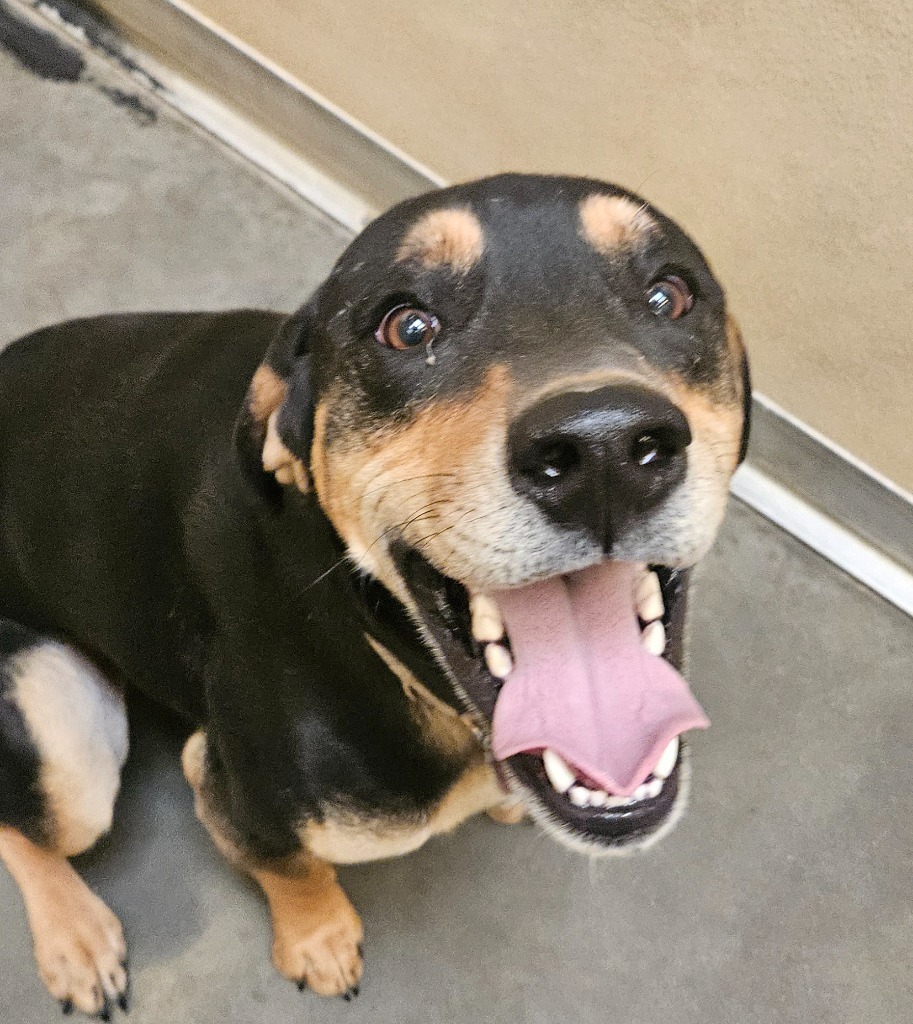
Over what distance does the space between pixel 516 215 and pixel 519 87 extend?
5.20ft

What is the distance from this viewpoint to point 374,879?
2340 millimetres

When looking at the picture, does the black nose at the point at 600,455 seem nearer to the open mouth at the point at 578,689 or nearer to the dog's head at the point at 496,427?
the dog's head at the point at 496,427

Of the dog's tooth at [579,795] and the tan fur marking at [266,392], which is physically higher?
the tan fur marking at [266,392]

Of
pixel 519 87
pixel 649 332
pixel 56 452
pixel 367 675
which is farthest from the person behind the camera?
pixel 519 87

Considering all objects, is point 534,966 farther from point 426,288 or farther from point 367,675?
point 426,288

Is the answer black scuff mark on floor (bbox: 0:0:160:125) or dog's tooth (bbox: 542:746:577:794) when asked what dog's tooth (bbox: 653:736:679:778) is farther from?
black scuff mark on floor (bbox: 0:0:160:125)

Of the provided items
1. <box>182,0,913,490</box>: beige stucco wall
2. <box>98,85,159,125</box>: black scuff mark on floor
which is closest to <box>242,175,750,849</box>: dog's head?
<box>182,0,913,490</box>: beige stucco wall

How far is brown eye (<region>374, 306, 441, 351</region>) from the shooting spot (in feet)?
4.68

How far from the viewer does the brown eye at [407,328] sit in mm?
1426

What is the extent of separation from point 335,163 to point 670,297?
2264 mm

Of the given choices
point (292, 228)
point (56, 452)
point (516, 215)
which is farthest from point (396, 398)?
point (292, 228)

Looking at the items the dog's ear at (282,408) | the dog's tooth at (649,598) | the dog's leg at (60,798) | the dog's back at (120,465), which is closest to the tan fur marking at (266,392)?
the dog's ear at (282,408)

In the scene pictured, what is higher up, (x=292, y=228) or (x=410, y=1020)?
(x=292, y=228)

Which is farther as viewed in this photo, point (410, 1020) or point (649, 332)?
point (410, 1020)
